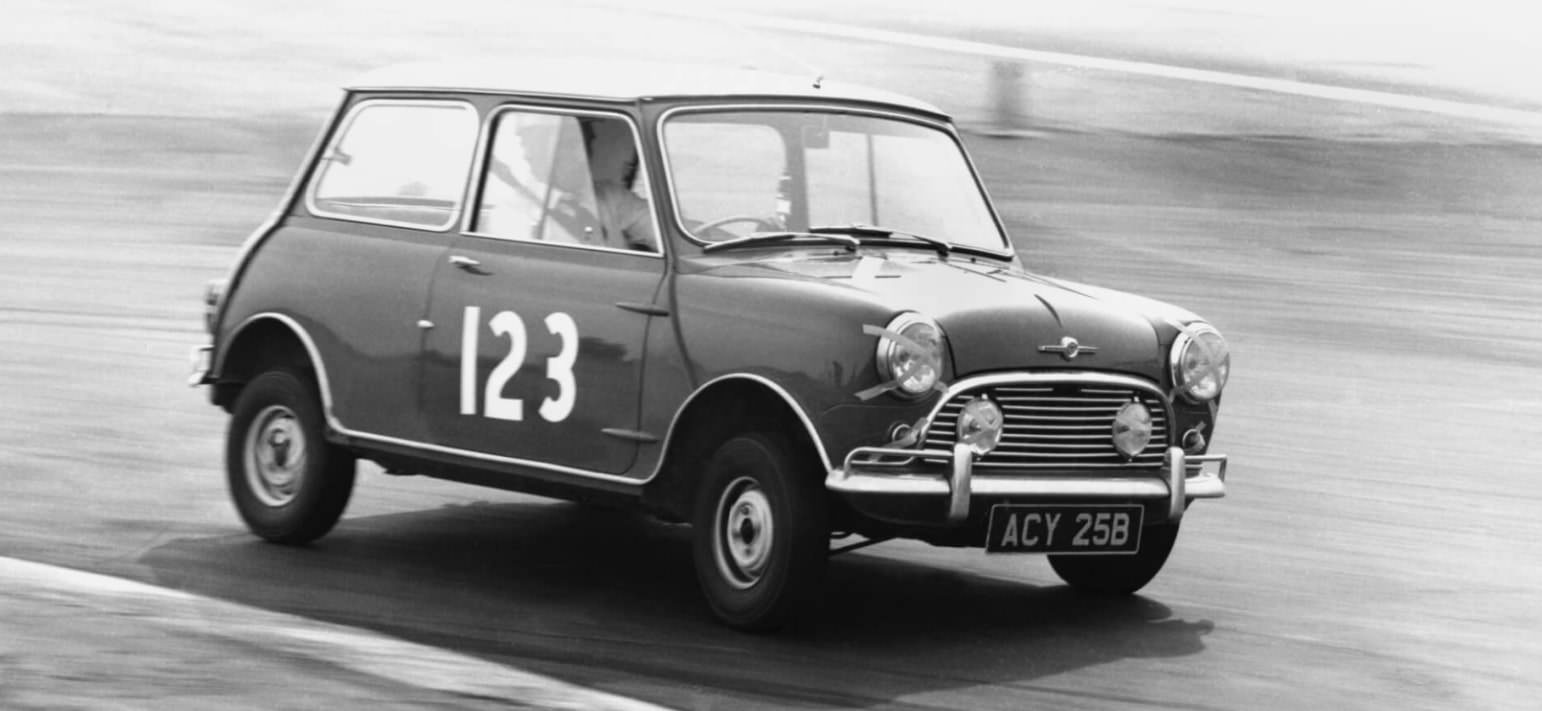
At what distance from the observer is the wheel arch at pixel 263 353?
335 inches

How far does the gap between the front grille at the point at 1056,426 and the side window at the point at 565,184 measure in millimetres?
1199

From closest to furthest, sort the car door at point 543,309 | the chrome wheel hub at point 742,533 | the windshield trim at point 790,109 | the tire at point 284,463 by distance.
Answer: the chrome wheel hub at point 742,533 < the car door at point 543,309 < the windshield trim at point 790,109 < the tire at point 284,463

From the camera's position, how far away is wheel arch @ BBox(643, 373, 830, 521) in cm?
707

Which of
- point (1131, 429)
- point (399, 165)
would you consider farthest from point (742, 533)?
point (399, 165)

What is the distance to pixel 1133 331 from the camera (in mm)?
7398

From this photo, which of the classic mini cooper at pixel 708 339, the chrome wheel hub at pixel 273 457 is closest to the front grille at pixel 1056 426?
the classic mini cooper at pixel 708 339

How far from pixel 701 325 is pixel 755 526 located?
24.3 inches

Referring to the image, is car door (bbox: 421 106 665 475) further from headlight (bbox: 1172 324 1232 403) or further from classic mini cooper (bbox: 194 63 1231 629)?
headlight (bbox: 1172 324 1232 403)

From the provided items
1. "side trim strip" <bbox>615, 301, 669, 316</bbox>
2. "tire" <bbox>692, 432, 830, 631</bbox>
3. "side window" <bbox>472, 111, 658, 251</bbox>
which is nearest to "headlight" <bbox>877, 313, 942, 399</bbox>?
"tire" <bbox>692, 432, 830, 631</bbox>

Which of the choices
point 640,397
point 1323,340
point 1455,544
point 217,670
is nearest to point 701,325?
point 640,397

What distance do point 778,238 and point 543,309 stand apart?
2.50 ft

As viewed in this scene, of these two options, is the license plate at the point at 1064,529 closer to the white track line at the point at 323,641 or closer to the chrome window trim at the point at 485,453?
the chrome window trim at the point at 485,453

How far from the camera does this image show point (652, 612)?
7590mm

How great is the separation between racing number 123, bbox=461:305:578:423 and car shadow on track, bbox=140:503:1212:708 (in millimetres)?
584
